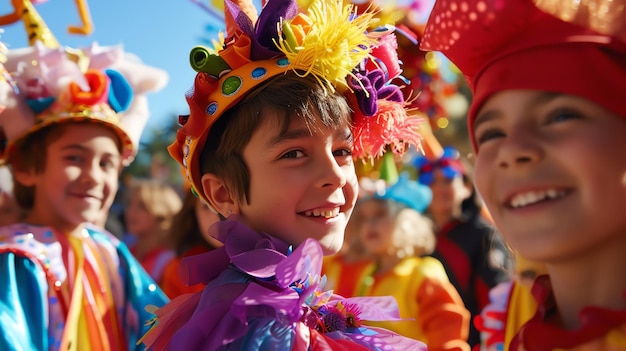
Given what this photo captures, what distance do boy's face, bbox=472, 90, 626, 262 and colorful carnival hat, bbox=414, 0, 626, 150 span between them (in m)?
0.04

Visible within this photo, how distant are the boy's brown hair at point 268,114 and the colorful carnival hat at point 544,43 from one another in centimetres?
53

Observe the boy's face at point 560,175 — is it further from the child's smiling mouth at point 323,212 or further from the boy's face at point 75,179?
the boy's face at point 75,179

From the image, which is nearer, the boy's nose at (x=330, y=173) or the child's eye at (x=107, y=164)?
the boy's nose at (x=330, y=173)

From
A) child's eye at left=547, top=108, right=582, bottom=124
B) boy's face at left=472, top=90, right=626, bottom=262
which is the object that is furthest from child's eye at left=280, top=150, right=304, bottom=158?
child's eye at left=547, top=108, right=582, bottom=124

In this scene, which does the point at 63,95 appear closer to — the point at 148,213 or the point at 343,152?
the point at 343,152

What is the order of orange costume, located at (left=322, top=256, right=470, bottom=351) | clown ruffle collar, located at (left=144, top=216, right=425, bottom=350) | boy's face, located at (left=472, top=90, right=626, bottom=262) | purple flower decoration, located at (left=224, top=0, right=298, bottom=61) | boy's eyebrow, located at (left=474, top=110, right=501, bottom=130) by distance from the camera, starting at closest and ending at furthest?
boy's face, located at (left=472, top=90, right=626, bottom=262) < boy's eyebrow, located at (left=474, top=110, right=501, bottom=130) < clown ruffle collar, located at (left=144, top=216, right=425, bottom=350) < purple flower decoration, located at (left=224, top=0, right=298, bottom=61) < orange costume, located at (left=322, top=256, right=470, bottom=351)

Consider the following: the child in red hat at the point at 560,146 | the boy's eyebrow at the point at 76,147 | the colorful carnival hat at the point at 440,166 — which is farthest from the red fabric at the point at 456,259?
the child in red hat at the point at 560,146

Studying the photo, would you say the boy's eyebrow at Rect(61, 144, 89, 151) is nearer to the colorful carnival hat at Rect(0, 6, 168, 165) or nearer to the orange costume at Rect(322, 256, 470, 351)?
the colorful carnival hat at Rect(0, 6, 168, 165)

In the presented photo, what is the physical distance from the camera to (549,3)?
4.73 ft

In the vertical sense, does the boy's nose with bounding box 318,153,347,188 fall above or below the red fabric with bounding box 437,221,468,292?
above

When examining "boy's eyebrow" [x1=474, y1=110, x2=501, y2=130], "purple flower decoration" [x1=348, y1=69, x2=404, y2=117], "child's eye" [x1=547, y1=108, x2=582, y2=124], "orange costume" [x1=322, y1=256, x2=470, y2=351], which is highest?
"child's eye" [x1=547, y1=108, x2=582, y2=124]

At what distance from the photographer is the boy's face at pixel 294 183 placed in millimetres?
1999

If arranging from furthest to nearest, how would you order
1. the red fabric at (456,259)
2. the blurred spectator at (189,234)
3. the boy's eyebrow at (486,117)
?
the red fabric at (456,259) → the blurred spectator at (189,234) → the boy's eyebrow at (486,117)

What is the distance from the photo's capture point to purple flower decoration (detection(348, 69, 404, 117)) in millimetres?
2184
